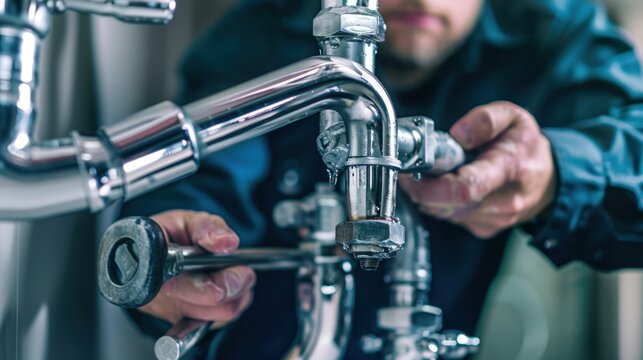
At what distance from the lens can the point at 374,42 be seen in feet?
1.18

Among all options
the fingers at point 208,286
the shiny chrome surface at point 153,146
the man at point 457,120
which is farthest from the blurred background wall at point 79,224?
the shiny chrome surface at point 153,146

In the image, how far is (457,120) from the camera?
679 millimetres

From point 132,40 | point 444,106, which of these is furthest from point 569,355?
point 132,40

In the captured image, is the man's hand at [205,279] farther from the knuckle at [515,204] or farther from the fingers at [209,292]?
the knuckle at [515,204]

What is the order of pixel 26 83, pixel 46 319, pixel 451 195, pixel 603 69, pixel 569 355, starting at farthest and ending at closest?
pixel 569 355 → pixel 603 69 → pixel 46 319 → pixel 451 195 → pixel 26 83

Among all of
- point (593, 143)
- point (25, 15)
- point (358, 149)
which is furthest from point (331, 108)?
point (593, 143)

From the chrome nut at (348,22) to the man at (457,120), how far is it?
0.73 ft

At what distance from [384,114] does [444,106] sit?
405 mm

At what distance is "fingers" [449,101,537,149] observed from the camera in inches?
18.5

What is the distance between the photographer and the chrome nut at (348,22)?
0.34 meters

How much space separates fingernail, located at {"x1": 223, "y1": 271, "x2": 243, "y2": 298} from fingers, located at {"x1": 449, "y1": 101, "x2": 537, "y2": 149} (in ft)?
0.48

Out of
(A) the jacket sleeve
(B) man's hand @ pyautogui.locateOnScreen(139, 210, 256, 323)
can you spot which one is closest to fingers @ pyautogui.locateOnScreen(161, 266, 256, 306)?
(B) man's hand @ pyautogui.locateOnScreen(139, 210, 256, 323)

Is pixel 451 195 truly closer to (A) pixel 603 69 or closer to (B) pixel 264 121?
(B) pixel 264 121

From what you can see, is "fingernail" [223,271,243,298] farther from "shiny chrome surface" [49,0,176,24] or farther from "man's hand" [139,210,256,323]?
"shiny chrome surface" [49,0,176,24]
